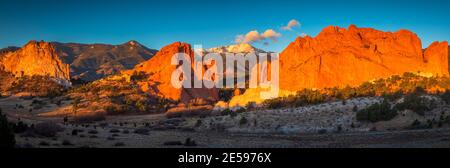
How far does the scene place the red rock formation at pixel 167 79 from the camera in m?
76.6

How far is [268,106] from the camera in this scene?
56.7 meters

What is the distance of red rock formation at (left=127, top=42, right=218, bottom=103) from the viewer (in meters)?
76.6

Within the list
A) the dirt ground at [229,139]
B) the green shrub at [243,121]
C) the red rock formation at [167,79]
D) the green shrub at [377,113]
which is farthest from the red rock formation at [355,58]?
the green shrub at [377,113]

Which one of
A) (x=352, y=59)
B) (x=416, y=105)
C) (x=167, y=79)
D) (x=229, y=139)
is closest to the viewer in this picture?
(x=229, y=139)

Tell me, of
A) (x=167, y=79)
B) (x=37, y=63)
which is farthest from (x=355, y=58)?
(x=37, y=63)

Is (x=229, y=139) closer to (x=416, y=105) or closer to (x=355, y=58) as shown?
(x=416, y=105)

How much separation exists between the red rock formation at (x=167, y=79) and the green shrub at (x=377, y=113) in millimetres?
39523

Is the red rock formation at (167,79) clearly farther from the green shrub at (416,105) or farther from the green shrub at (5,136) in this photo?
the green shrub at (5,136)

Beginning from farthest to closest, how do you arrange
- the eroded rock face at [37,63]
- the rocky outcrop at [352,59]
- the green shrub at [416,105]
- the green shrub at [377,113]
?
the eroded rock face at [37,63]
the rocky outcrop at [352,59]
the green shrub at [416,105]
the green shrub at [377,113]

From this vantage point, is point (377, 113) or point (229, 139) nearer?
point (229, 139)

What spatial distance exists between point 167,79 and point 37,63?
3200 centimetres

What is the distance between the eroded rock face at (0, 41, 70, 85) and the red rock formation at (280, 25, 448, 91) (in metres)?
50.5

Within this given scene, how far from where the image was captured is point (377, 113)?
3934 cm

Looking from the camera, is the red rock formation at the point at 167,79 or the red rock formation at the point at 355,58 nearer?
the red rock formation at the point at 355,58
